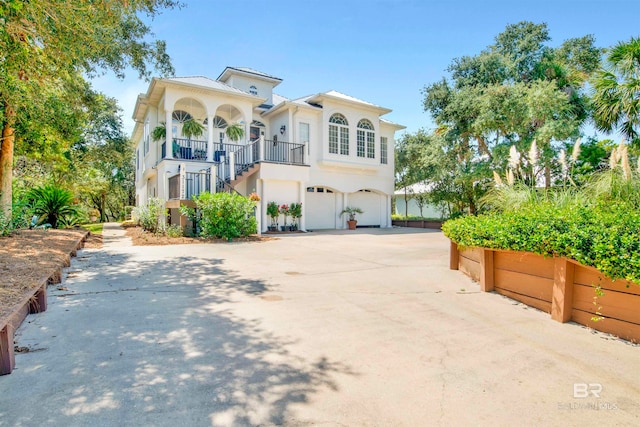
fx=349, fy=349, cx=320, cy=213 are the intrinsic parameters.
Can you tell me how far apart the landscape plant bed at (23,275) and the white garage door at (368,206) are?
14.3m

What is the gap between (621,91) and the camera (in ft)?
29.8

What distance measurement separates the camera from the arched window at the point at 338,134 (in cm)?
1797

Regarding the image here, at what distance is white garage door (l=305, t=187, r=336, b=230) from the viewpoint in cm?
1838

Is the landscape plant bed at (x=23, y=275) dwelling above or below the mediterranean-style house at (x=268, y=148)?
below

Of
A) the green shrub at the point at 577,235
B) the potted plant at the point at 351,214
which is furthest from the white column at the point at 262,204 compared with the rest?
the green shrub at the point at 577,235

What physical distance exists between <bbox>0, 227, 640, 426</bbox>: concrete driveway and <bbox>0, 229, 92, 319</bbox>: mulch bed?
0.36 metres

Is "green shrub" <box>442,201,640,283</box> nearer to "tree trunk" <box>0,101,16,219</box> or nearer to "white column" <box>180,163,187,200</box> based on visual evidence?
"white column" <box>180,163,187,200</box>

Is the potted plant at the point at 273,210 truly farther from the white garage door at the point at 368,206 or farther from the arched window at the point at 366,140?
the arched window at the point at 366,140

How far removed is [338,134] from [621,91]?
11388 mm

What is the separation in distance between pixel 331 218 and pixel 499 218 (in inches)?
563

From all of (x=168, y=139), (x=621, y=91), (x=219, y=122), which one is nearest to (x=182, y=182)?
(x=168, y=139)

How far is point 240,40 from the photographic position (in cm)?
1106

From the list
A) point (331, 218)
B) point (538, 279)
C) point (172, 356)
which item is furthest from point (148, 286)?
point (331, 218)

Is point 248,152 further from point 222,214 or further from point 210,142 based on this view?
point 222,214
